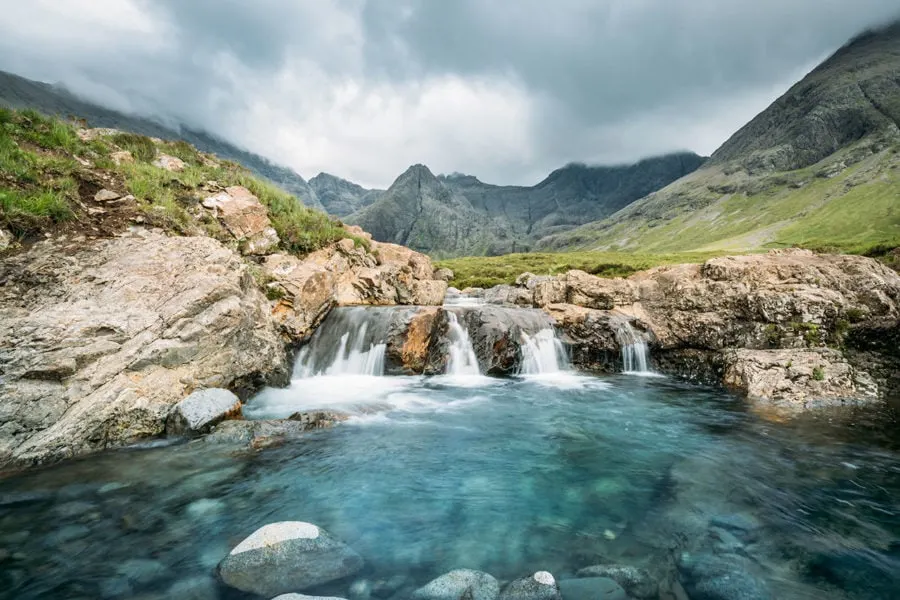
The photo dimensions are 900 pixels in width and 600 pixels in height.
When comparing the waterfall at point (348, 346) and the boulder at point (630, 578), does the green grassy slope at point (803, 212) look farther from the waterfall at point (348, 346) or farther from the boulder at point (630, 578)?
the boulder at point (630, 578)


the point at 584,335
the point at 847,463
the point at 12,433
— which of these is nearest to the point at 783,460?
the point at 847,463

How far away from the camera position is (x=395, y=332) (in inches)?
762

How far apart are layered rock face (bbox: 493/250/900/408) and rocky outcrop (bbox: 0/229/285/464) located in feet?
54.7

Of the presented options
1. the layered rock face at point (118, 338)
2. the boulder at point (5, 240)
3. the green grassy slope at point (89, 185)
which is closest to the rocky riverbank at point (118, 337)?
the layered rock face at point (118, 338)

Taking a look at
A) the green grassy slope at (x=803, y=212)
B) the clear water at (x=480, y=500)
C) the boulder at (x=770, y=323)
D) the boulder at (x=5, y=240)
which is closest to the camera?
the clear water at (x=480, y=500)

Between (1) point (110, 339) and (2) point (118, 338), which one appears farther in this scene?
(2) point (118, 338)

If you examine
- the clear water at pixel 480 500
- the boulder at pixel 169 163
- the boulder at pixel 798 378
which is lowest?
the clear water at pixel 480 500

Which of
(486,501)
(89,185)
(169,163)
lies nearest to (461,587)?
(486,501)

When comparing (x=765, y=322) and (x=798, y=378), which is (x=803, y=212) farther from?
(x=798, y=378)

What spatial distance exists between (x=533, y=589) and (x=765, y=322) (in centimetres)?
1888

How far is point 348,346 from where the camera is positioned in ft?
63.1

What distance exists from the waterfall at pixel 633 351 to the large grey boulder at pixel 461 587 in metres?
17.9

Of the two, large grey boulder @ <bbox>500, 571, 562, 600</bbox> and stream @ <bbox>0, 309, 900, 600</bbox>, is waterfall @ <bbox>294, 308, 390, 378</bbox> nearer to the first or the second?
stream @ <bbox>0, 309, 900, 600</bbox>

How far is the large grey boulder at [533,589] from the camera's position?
5062mm
